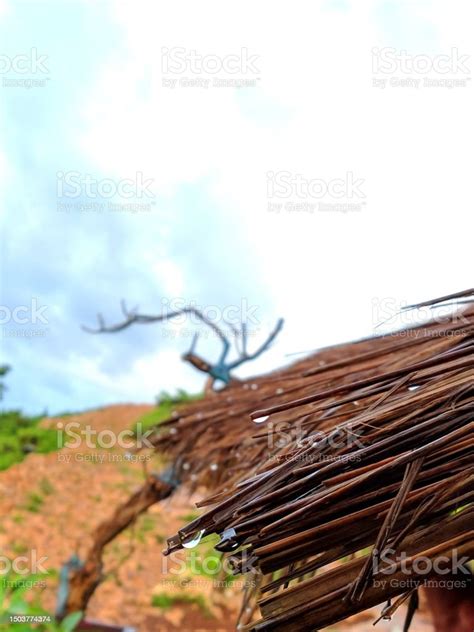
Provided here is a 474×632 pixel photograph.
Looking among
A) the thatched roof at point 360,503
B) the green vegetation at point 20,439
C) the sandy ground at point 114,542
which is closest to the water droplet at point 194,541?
the thatched roof at point 360,503

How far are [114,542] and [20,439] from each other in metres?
4.32

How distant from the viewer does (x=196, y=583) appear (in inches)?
259

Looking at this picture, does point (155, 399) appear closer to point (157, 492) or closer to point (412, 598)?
point (157, 492)

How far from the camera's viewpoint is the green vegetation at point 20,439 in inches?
416

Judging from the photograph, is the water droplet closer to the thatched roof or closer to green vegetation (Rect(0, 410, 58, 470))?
the thatched roof

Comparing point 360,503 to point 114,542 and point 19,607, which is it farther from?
point 114,542

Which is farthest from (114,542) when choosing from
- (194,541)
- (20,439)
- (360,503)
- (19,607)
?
(360,503)

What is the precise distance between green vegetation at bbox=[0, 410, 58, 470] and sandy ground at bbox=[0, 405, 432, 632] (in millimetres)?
222

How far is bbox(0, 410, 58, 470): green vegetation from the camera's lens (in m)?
10.6

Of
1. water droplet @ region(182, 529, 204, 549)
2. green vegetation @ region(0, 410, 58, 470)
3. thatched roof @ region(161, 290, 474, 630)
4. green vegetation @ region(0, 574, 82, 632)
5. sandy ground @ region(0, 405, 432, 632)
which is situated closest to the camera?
thatched roof @ region(161, 290, 474, 630)

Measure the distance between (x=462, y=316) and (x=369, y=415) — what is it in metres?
0.69

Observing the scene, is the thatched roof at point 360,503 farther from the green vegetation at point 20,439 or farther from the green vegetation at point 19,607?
the green vegetation at point 20,439

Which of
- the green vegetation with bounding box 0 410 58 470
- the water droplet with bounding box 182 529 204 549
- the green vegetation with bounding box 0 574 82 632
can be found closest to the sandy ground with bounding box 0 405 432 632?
the green vegetation with bounding box 0 410 58 470

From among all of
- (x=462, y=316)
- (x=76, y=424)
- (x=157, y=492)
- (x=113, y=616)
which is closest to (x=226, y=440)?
(x=157, y=492)
